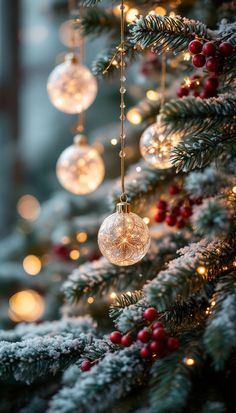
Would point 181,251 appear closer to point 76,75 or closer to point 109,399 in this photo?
point 109,399

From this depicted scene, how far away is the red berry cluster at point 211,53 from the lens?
63 cm

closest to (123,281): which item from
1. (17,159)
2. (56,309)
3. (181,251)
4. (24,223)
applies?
(181,251)

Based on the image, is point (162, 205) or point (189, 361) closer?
point (189, 361)

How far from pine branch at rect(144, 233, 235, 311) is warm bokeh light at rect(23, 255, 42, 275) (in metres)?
0.71

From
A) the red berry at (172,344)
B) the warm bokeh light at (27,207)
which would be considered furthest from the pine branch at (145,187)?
the warm bokeh light at (27,207)

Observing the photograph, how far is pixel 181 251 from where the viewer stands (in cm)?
67

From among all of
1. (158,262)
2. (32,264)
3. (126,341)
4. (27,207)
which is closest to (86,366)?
(126,341)

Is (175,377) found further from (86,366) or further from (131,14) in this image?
(131,14)

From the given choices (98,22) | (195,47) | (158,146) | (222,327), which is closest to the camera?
(222,327)

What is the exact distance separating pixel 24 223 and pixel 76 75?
1.99 ft

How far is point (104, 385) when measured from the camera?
56 cm

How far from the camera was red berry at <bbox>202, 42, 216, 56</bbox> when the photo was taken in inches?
24.9

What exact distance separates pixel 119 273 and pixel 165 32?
390 mm

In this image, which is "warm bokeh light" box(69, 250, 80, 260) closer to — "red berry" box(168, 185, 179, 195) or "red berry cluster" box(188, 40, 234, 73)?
"red berry" box(168, 185, 179, 195)
